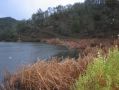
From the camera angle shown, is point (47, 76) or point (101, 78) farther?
point (47, 76)

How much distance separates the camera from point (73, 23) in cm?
8906

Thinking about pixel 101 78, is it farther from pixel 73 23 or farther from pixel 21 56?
pixel 73 23

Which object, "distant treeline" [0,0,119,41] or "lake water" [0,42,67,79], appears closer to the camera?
"lake water" [0,42,67,79]

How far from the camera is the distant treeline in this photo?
71312 mm

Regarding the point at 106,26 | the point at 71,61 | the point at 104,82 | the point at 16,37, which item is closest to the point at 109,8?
the point at 106,26

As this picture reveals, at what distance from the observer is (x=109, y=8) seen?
74.1m

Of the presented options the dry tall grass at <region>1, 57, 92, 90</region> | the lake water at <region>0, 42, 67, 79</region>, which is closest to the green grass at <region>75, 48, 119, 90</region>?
the dry tall grass at <region>1, 57, 92, 90</region>

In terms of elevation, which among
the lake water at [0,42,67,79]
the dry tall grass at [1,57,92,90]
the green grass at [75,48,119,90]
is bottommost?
the lake water at [0,42,67,79]

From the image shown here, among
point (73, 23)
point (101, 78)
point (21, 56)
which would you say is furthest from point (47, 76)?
point (73, 23)

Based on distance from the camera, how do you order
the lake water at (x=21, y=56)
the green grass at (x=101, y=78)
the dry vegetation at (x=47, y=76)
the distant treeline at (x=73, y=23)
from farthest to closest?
the distant treeline at (x=73, y=23) → the lake water at (x=21, y=56) → the dry vegetation at (x=47, y=76) → the green grass at (x=101, y=78)

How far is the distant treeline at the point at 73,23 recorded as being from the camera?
71312mm

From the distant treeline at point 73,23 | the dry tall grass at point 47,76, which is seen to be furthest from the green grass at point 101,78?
the distant treeline at point 73,23

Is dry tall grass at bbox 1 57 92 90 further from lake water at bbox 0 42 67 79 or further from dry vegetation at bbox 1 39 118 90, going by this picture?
lake water at bbox 0 42 67 79

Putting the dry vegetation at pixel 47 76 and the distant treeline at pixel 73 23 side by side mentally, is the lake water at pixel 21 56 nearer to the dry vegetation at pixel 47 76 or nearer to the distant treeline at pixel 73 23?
the dry vegetation at pixel 47 76
